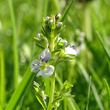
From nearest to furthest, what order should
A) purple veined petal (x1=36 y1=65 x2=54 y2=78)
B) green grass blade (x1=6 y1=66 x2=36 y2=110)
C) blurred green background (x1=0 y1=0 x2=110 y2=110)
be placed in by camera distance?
purple veined petal (x1=36 y1=65 x2=54 y2=78)
green grass blade (x1=6 y1=66 x2=36 y2=110)
blurred green background (x1=0 y1=0 x2=110 y2=110)

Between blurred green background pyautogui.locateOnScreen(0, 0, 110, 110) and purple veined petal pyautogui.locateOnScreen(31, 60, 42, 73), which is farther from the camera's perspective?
blurred green background pyautogui.locateOnScreen(0, 0, 110, 110)

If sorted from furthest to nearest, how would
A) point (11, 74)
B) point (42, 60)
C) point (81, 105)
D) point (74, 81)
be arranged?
point (11, 74) < point (74, 81) < point (81, 105) < point (42, 60)

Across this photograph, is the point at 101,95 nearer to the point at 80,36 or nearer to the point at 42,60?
the point at 80,36

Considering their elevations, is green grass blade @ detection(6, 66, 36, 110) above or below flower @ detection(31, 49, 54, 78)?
below

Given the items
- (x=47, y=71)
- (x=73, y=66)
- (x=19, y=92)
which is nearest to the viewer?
(x=47, y=71)

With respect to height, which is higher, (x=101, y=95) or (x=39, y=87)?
(x=39, y=87)

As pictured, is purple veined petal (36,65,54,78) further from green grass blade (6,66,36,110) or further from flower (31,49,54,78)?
green grass blade (6,66,36,110)

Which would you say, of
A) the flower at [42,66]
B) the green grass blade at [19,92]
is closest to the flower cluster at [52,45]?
the flower at [42,66]

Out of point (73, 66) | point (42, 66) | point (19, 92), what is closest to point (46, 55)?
point (42, 66)

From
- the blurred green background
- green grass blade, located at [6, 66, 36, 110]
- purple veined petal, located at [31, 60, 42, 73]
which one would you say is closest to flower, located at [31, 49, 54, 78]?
purple veined petal, located at [31, 60, 42, 73]

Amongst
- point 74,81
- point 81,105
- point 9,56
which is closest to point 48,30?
point 81,105

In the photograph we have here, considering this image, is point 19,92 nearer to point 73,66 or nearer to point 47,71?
point 47,71
